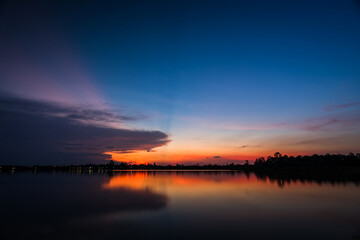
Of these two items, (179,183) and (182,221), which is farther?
(179,183)

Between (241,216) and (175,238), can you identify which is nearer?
(175,238)

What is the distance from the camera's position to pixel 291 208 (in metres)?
23.1

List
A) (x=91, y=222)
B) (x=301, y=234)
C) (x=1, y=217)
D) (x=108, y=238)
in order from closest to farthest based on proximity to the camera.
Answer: (x=108, y=238) → (x=301, y=234) → (x=91, y=222) → (x=1, y=217)

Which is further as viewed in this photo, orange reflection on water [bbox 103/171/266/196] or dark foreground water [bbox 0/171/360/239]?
orange reflection on water [bbox 103/171/266/196]

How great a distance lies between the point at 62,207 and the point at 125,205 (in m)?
7.11

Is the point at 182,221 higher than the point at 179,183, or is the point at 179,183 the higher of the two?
the point at 182,221

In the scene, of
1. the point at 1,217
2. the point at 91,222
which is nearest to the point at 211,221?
the point at 91,222

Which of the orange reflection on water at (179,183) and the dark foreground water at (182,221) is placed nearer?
the dark foreground water at (182,221)

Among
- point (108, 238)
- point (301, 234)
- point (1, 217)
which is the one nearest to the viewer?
point (108, 238)

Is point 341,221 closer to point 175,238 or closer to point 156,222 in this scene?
point 175,238

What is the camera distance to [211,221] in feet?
58.1

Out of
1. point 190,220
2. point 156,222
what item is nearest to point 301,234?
point 190,220

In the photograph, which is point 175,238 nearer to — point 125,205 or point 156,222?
point 156,222

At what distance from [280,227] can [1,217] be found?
23972 mm
